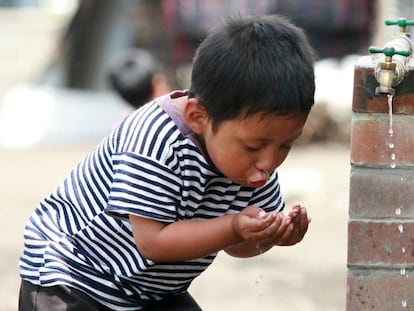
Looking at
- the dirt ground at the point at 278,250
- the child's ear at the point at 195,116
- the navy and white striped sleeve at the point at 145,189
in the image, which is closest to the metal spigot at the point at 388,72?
the child's ear at the point at 195,116

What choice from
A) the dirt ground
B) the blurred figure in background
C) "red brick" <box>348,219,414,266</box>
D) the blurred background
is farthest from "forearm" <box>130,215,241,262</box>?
the blurred background

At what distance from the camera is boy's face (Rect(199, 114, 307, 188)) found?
240 cm

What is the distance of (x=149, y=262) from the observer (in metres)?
2.64

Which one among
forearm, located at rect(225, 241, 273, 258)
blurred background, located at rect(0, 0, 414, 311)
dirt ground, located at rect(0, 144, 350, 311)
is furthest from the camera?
blurred background, located at rect(0, 0, 414, 311)

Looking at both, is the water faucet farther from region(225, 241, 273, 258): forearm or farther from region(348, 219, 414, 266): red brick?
region(225, 241, 273, 258): forearm

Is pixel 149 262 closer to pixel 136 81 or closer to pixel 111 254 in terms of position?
pixel 111 254

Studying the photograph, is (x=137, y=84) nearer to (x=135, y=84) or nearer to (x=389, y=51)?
(x=135, y=84)

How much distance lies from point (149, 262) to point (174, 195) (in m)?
0.21

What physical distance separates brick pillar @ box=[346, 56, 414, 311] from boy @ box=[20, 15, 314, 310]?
0.74 feet

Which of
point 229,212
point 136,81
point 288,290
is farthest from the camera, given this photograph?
point 136,81

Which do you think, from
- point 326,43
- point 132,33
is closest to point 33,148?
point 132,33

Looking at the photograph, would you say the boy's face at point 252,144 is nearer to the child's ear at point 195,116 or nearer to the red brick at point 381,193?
the child's ear at point 195,116

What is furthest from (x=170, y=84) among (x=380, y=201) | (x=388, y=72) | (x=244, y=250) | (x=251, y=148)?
(x=251, y=148)

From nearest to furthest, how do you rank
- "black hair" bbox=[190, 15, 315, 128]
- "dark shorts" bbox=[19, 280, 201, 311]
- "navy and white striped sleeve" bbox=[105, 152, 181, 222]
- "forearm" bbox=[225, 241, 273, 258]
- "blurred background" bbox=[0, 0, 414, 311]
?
"black hair" bbox=[190, 15, 315, 128], "navy and white striped sleeve" bbox=[105, 152, 181, 222], "dark shorts" bbox=[19, 280, 201, 311], "forearm" bbox=[225, 241, 273, 258], "blurred background" bbox=[0, 0, 414, 311]
